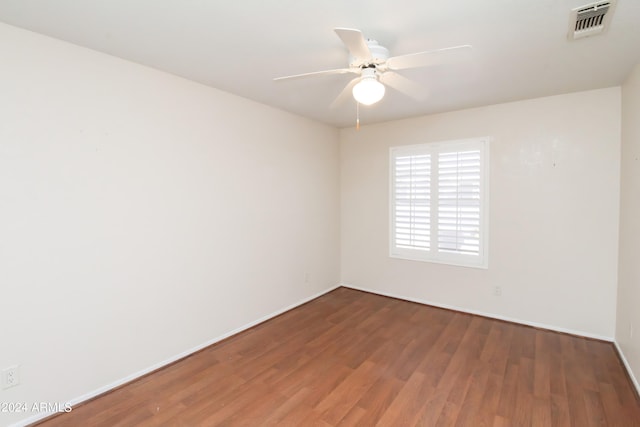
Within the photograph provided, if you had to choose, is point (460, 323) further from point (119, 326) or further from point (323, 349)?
point (119, 326)

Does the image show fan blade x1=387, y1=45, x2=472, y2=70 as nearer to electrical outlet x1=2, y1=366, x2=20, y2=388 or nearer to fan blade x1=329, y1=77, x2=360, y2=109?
A: fan blade x1=329, y1=77, x2=360, y2=109

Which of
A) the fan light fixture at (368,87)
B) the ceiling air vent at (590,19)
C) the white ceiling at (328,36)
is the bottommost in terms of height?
the fan light fixture at (368,87)

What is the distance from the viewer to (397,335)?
10.8 feet

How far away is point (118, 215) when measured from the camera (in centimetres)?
241

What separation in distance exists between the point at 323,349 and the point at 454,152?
2.74 metres

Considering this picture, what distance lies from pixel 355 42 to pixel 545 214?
116 inches

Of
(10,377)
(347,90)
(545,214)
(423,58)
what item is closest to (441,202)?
(545,214)

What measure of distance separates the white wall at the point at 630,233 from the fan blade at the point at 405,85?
5.33ft

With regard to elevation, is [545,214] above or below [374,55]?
below

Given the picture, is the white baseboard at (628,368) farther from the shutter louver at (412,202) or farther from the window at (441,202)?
the shutter louver at (412,202)

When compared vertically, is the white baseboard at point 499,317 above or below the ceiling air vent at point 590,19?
below

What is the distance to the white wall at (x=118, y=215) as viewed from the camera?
198 cm

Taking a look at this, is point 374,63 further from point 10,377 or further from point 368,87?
point 10,377

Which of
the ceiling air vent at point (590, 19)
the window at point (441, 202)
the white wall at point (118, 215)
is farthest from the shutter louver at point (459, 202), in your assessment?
the white wall at point (118, 215)
